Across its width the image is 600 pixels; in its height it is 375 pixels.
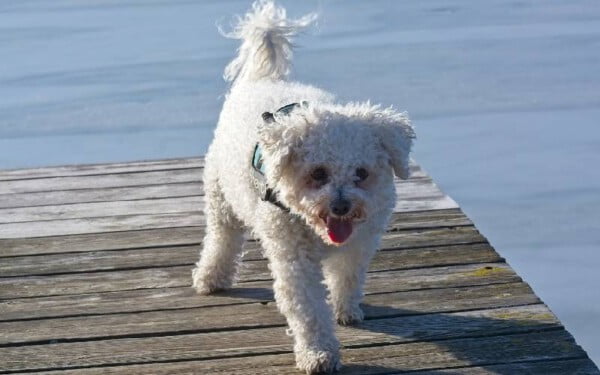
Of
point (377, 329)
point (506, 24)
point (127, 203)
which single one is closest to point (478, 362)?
point (377, 329)

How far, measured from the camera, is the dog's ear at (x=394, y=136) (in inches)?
137

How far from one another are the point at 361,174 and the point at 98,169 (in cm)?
289

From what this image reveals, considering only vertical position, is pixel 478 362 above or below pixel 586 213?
below

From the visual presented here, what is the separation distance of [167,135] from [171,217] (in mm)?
2384

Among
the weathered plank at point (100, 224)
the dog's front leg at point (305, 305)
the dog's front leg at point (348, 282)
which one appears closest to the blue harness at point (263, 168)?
the dog's front leg at point (305, 305)

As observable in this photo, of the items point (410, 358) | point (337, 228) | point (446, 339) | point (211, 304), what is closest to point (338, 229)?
point (337, 228)

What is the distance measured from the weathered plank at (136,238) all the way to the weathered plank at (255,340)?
3.26 feet

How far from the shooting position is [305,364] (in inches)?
140

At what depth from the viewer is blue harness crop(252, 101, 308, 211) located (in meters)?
3.56

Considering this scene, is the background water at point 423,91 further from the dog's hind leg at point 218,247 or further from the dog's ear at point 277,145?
the dog's ear at point 277,145

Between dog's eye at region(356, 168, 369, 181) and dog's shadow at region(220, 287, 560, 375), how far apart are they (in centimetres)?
60

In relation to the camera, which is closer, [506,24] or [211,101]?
[211,101]

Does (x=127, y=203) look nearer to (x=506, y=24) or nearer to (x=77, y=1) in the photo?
(x=506, y=24)

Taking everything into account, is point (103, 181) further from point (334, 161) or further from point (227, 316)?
point (334, 161)
